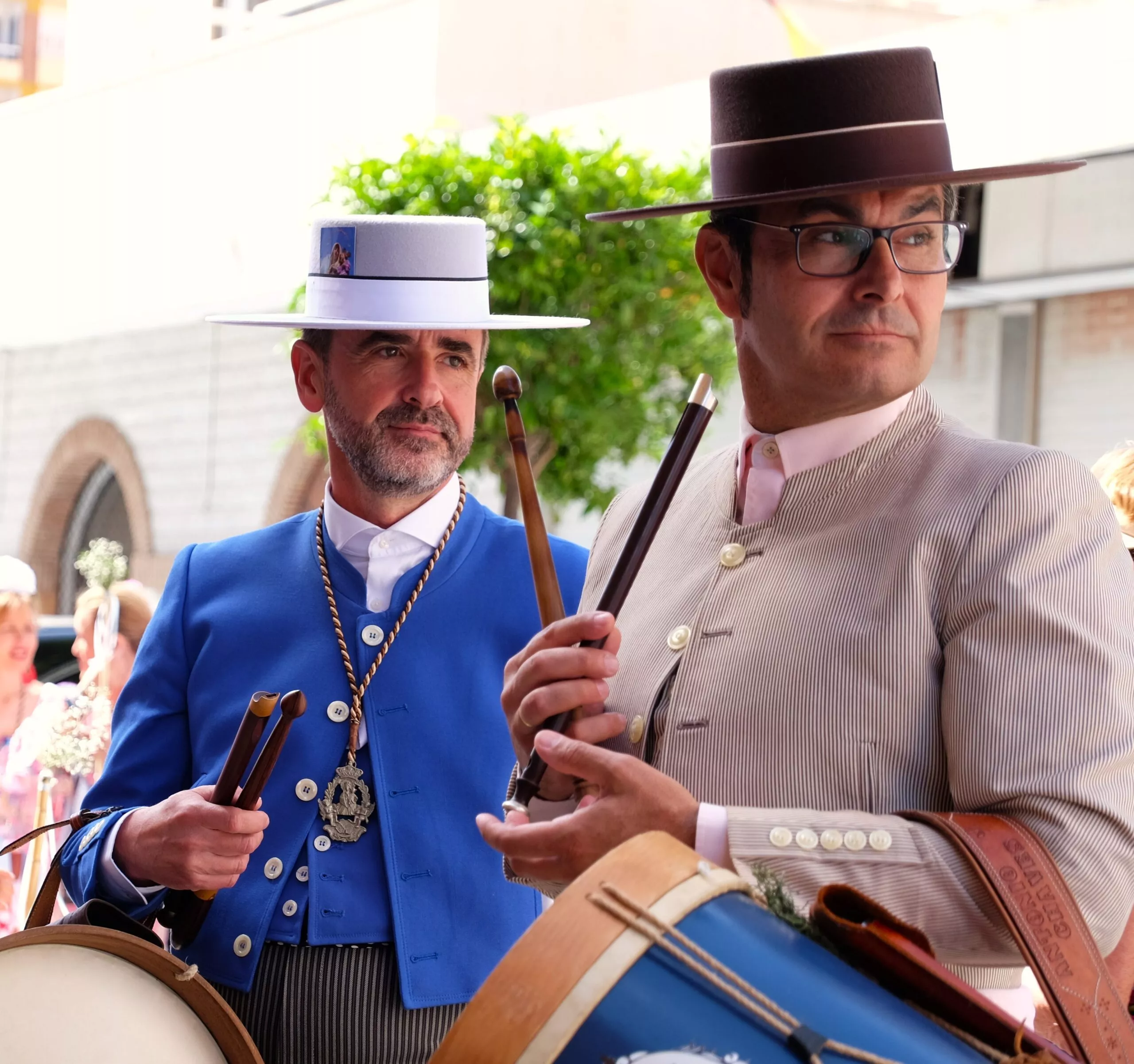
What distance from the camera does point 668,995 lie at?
1186mm

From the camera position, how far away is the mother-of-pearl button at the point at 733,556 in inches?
68.9

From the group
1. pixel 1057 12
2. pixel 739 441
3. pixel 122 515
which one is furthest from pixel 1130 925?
pixel 122 515

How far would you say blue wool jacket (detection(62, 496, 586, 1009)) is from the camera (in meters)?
2.24

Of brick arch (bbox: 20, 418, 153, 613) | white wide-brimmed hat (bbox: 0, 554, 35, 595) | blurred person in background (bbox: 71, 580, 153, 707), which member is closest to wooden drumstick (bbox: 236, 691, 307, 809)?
blurred person in background (bbox: 71, 580, 153, 707)

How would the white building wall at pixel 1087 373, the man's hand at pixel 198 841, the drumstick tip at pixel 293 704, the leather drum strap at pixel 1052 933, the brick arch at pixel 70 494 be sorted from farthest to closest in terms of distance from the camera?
1. the brick arch at pixel 70 494
2. the white building wall at pixel 1087 373
3. the man's hand at pixel 198 841
4. the drumstick tip at pixel 293 704
5. the leather drum strap at pixel 1052 933

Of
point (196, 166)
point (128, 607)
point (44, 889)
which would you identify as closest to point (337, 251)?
point (44, 889)

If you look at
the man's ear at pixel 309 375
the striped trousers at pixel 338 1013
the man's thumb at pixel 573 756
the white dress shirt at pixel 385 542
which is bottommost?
Answer: the striped trousers at pixel 338 1013

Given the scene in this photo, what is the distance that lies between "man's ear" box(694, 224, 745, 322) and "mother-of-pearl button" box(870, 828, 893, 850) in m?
0.65

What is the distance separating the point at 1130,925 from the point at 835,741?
2.07 ft

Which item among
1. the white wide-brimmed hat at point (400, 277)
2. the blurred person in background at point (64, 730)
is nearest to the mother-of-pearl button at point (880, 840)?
the white wide-brimmed hat at point (400, 277)

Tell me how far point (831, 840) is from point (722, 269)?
74cm

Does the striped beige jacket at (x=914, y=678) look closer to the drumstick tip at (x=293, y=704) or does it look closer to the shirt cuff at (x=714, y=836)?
the shirt cuff at (x=714, y=836)

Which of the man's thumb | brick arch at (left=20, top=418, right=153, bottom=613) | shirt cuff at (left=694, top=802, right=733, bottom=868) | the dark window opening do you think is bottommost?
brick arch at (left=20, top=418, right=153, bottom=613)

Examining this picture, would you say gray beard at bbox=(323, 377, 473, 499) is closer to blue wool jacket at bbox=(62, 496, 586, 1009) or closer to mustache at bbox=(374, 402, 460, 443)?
mustache at bbox=(374, 402, 460, 443)
